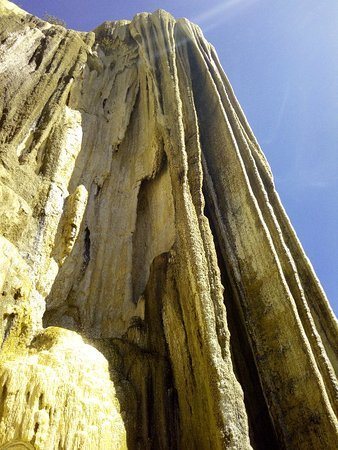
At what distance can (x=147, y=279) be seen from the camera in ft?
18.3

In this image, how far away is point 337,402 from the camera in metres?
3.81

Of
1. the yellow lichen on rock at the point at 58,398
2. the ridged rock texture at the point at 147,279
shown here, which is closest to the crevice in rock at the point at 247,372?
the ridged rock texture at the point at 147,279

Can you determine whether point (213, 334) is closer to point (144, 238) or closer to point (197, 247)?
point (197, 247)

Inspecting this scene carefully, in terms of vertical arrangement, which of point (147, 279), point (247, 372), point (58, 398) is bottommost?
point (58, 398)

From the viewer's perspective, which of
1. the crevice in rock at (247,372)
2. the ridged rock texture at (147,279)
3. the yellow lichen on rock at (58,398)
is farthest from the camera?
the crevice in rock at (247,372)

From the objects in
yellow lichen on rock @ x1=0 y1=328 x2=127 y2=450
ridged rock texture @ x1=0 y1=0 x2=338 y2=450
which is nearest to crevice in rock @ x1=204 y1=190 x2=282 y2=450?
ridged rock texture @ x1=0 y1=0 x2=338 y2=450

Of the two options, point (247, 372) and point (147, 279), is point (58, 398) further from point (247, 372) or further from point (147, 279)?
point (147, 279)

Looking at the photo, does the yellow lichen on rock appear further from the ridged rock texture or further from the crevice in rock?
the crevice in rock

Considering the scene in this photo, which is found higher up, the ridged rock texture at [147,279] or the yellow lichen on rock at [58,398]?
the ridged rock texture at [147,279]

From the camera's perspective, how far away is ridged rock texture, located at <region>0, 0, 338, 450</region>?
3174mm

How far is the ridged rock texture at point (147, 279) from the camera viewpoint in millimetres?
3174

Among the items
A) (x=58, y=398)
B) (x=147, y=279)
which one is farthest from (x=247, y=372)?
(x=58, y=398)

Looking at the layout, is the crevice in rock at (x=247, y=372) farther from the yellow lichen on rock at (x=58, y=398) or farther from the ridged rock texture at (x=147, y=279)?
the yellow lichen on rock at (x=58, y=398)

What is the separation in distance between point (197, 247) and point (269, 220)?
60.3 inches
